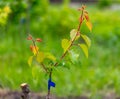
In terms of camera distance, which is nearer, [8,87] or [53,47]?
[8,87]

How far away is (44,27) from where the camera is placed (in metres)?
6.82

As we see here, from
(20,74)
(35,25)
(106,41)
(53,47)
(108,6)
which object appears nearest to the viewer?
(20,74)

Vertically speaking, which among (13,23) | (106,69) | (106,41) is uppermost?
(13,23)

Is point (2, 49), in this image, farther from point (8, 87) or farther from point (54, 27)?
point (8, 87)

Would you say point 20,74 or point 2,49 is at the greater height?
point 2,49

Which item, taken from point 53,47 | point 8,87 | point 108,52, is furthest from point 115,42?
point 8,87

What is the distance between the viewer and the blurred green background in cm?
477

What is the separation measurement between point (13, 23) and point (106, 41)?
1.36 meters

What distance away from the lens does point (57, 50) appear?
5.85 m

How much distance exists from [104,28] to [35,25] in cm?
105

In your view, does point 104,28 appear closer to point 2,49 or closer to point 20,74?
point 2,49

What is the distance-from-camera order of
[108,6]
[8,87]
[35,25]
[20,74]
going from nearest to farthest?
[8,87] < [20,74] < [35,25] < [108,6]

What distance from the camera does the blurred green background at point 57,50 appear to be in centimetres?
477

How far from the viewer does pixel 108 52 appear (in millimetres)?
6012
